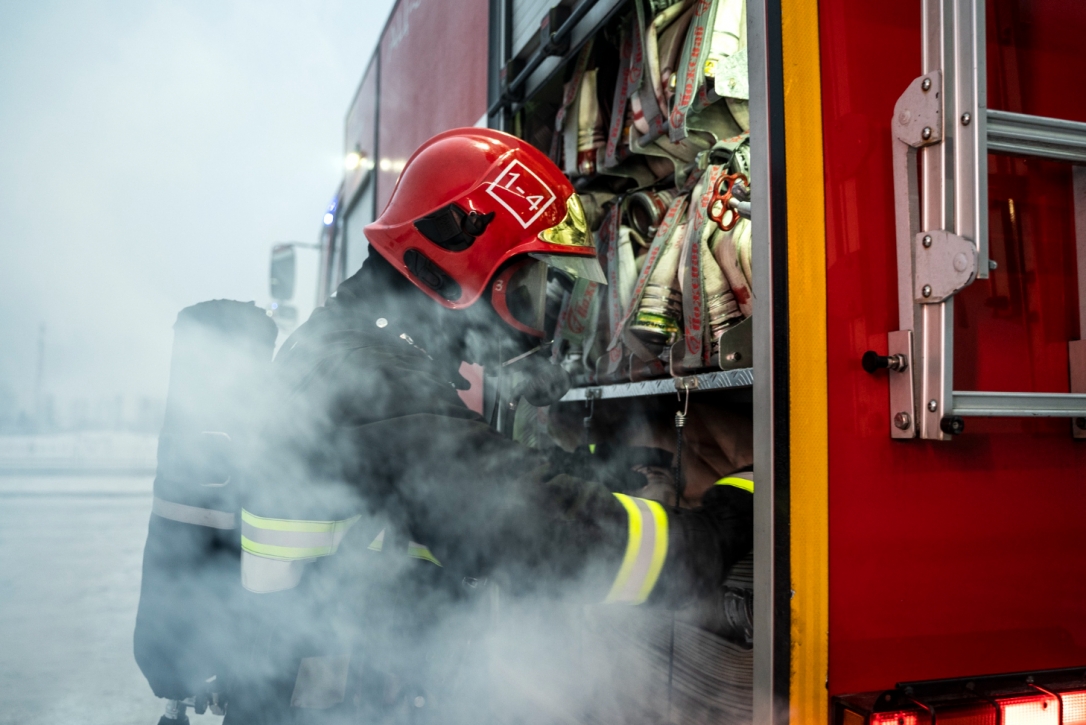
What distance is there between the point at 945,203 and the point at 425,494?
0.99 metres

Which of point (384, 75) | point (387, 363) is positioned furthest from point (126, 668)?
point (384, 75)

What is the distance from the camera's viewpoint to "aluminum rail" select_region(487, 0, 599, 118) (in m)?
2.36

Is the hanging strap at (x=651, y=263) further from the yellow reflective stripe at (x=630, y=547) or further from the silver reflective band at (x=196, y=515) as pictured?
the silver reflective band at (x=196, y=515)

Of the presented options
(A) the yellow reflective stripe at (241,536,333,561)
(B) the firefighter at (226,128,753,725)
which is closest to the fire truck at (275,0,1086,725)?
(B) the firefighter at (226,128,753,725)

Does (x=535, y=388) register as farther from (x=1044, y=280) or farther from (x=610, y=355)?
(x=1044, y=280)

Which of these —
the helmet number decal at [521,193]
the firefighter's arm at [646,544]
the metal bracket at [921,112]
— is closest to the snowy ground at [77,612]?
the helmet number decal at [521,193]

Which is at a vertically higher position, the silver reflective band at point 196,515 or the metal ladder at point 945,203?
the metal ladder at point 945,203

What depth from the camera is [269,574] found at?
4.73ft

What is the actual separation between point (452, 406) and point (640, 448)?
1042 millimetres

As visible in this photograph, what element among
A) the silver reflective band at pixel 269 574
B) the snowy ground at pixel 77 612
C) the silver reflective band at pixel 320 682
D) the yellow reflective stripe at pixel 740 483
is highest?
the yellow reflective stripe at pixel 740 483

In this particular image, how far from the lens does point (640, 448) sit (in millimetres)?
2299

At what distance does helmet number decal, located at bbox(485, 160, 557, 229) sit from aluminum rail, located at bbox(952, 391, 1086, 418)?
3.83 feet

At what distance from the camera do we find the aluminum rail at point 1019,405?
3.40 feet

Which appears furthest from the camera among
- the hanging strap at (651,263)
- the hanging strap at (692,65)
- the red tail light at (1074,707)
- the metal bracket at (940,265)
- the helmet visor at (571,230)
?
the hanging strap at (651,263)
